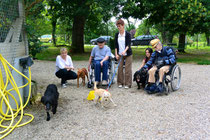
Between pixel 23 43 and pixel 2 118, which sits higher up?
pixel 23 43

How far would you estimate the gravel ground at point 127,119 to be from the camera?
10.9 feet

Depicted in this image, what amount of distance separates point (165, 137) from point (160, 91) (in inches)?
88.4

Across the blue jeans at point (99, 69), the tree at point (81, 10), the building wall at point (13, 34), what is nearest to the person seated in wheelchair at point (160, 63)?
the blue jeans at point (99, 69)

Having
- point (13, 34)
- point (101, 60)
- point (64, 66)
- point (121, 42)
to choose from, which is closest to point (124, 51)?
point (121, 42)

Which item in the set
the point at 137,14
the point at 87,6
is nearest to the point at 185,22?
the point at 137,14

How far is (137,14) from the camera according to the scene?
13781 mm

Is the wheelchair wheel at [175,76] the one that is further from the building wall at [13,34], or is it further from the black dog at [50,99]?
the building wall at [13,34]

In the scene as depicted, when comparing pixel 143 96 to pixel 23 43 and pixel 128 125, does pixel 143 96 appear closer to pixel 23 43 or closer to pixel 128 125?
pixel 128 125

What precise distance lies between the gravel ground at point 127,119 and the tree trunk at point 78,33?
1092 centimetres

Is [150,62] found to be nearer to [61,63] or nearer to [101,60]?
[101,60]

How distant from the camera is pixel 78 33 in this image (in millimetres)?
16172

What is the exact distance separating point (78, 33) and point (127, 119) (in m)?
13.0

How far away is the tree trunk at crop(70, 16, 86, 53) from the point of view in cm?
1599

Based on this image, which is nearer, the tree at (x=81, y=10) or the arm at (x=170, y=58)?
the arm at (x=170, y=58)
